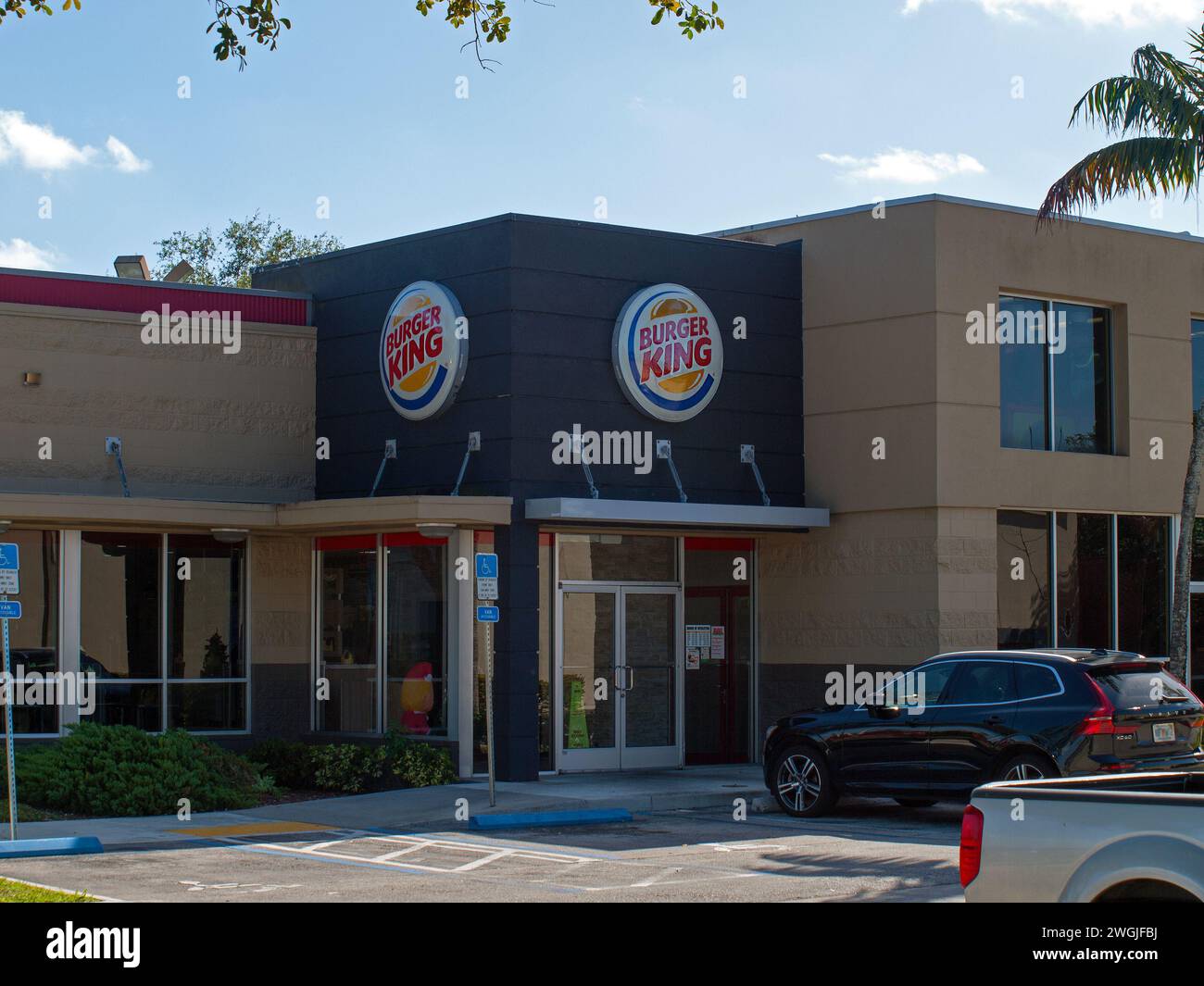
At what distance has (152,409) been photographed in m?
21.3

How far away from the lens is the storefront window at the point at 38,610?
19750mm

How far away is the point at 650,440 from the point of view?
2050 cm

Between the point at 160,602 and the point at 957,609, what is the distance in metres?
10.1

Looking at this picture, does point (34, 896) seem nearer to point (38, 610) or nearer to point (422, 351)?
point (38, 610)

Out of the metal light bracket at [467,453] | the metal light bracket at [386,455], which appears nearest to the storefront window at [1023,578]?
the metal light bracket at [467,453]

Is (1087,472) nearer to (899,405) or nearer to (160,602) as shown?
(899,405)

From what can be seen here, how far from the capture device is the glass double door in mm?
20219

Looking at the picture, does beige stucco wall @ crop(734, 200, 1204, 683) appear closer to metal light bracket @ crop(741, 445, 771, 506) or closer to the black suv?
metal light bracket @ crop(741, 445, 771, 506)

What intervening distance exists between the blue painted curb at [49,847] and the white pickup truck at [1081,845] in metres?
9.43

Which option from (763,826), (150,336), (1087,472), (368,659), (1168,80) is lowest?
(763,826)

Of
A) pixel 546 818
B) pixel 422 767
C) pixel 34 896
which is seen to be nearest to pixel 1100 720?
pixel 546 818

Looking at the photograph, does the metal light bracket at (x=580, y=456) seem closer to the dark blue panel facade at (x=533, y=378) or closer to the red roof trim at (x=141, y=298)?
the dark blue panel facade at (x=533, y=378)

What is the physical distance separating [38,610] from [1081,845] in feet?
51.5
